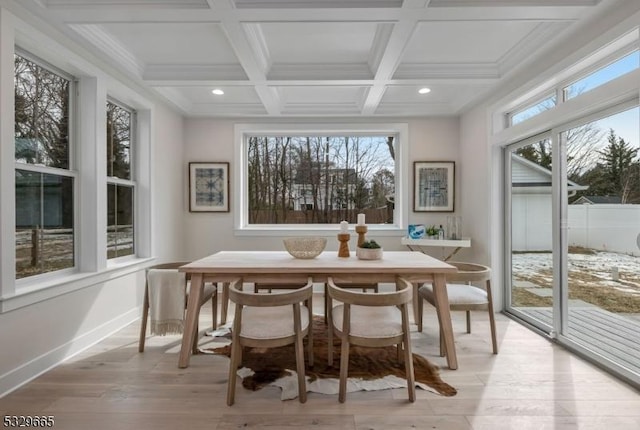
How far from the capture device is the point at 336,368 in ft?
7.74

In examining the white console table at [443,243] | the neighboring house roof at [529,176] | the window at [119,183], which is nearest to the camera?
the neighboring house roof at [529,176]

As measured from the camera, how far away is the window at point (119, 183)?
3.20 metres

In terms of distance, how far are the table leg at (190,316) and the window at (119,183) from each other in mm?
1384

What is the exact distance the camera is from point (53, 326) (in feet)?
7.83

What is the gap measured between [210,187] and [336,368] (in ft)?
9.92

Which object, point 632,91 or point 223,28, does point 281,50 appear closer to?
point 223,28

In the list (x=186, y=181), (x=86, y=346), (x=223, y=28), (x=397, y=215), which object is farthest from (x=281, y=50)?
(x=86, y=346)

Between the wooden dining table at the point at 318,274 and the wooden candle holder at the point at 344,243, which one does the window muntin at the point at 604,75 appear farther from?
the wooden candle holder at the point at 344,243

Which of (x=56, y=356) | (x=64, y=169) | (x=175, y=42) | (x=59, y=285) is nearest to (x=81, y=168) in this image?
(x=64, y=169)

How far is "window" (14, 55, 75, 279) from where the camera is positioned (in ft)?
7.42

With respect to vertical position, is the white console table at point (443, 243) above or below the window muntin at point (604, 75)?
below

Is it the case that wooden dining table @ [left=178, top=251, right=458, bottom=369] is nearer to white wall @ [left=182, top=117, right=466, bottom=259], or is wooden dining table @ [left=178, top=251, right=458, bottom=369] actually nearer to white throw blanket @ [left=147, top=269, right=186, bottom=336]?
white throw blanket @ [left=147, top=269, right=186, bottom=336]

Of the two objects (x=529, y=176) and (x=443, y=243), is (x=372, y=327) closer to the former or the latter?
(x=443, y=243)

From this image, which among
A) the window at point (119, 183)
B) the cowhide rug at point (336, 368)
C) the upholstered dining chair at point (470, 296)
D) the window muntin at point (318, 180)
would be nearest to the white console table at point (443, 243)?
the window muntin at point (318, 180)
